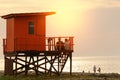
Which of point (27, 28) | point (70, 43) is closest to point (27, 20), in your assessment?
point (27, 28)

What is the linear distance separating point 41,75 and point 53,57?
3111mm

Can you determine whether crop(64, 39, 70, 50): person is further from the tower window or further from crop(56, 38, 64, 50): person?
the tower window

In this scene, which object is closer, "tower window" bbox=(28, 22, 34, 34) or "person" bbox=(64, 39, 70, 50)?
"tower window" bbox=(28, 22, 34, 34)

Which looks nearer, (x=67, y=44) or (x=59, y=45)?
(x=59, y=45)

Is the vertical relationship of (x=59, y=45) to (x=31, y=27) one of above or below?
below

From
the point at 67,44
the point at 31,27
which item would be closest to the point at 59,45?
the point at 67,44

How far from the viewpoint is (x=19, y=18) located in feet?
212

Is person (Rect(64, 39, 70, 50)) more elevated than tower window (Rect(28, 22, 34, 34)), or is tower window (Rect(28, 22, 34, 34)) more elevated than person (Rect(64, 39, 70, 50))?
tower window (Rect(28, 22, 34, 34))

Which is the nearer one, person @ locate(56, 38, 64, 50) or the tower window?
the tower window

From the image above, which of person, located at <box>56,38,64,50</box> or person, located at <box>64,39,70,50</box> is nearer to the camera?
person, located at <box>56,38,64,50</box>

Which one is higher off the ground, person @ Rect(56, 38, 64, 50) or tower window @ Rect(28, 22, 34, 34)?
tower window @ Rect(28, 22, 34, 34)

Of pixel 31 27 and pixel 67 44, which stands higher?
pixel 31 27

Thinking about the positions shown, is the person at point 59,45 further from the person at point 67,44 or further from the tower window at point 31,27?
the tower window at point 31,27

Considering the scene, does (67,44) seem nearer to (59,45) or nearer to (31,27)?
(59,45)
